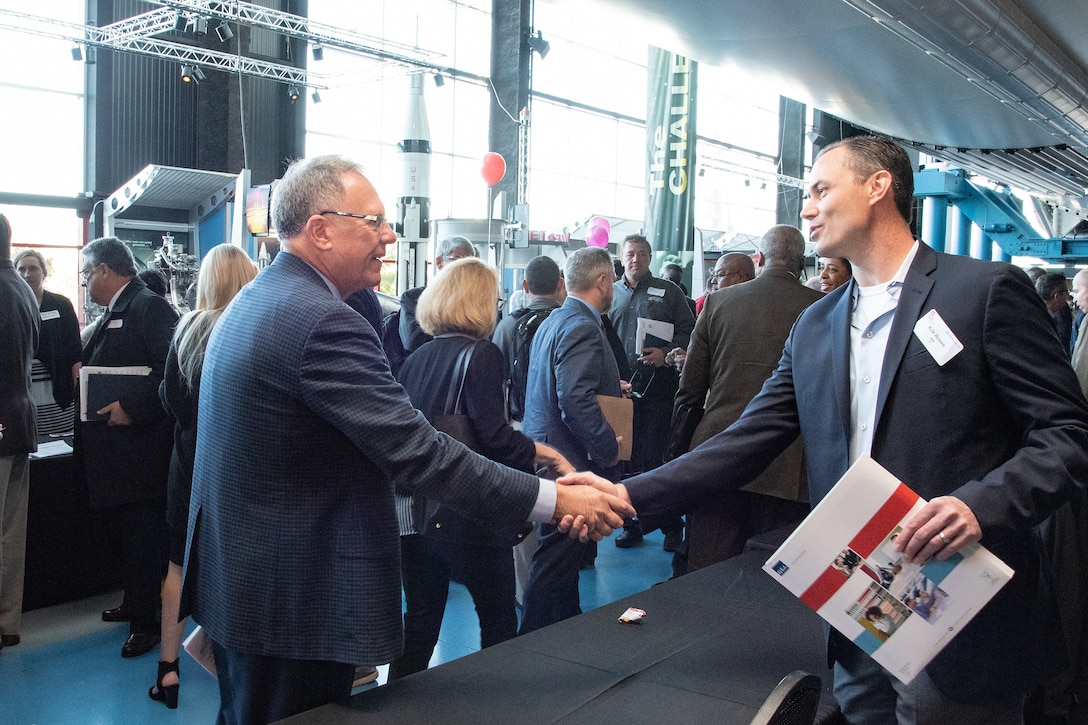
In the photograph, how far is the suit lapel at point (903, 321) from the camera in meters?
1.50

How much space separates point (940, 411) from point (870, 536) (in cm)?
25

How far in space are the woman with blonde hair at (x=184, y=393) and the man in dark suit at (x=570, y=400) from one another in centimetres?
117

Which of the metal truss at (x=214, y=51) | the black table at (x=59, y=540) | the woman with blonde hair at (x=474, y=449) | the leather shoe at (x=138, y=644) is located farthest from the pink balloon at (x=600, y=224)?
the woman with blonde hair at (x=474, y=449)

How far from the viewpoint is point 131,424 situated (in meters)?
3.34

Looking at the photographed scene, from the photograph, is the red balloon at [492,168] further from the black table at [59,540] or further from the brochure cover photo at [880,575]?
the brochure cover photo at [880,575]

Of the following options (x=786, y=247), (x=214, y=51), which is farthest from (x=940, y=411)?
(x=214, y=51)

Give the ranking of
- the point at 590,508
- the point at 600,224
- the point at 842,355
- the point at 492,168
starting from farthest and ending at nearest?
the point at 600,224
the point at 492,168
the point at 590,508
the point at 842,355

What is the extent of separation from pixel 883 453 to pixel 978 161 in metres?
9.30

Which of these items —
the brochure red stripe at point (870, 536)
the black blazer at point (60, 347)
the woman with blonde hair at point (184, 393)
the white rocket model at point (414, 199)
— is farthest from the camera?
the white rocket model at point (414, 199)

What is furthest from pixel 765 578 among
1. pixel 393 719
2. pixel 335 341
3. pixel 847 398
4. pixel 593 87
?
pixel 593 87

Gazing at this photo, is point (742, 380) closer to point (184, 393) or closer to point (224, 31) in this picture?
point (184, 393)

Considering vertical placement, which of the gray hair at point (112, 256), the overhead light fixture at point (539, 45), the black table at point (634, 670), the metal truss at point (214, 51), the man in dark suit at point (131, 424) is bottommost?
the black table at point (634, 670)

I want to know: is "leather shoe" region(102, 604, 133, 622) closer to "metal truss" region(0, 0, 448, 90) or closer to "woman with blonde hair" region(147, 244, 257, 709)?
"woman with blonde hair" region(147, 244, 257, 709)

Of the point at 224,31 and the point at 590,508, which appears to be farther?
the point at 224,31
